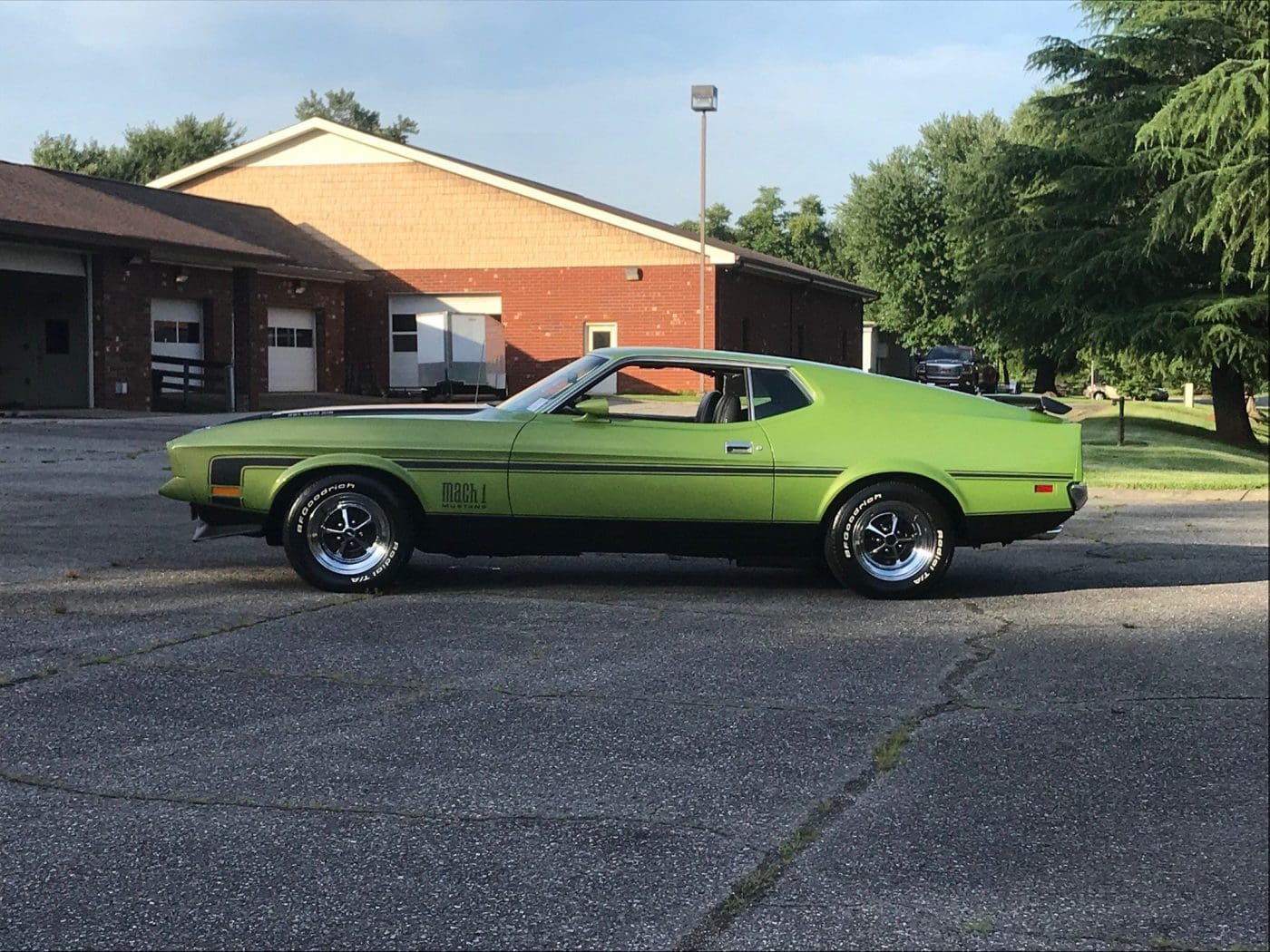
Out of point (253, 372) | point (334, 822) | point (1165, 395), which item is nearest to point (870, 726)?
point (334, 822)

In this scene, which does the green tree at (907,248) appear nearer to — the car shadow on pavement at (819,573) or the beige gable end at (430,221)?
the beige gable end at (430,221)

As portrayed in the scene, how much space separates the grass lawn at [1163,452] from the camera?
172 centimetres

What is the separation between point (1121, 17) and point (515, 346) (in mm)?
35187

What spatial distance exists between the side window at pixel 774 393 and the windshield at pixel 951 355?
41833 mm

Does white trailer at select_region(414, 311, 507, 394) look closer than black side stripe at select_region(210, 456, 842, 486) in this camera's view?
No

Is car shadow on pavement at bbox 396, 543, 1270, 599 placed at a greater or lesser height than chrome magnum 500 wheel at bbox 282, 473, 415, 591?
lesser

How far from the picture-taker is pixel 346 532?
809 centimetres

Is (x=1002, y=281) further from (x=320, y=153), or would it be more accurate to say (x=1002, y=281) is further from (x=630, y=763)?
(x=630, y=763)

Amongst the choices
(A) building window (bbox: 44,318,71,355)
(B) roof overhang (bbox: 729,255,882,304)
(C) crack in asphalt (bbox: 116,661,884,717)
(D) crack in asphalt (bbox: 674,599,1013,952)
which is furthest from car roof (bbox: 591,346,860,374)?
(B) roof overhang (bbox: 729,255,882,304)

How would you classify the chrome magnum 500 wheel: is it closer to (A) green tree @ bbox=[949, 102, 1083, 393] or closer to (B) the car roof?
(B) the car roof

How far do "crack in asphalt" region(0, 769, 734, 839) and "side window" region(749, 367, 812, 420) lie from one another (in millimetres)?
4245

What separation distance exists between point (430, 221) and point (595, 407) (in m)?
30.1

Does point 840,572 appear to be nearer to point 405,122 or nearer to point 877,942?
point 877,942

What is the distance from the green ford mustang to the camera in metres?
7.99
